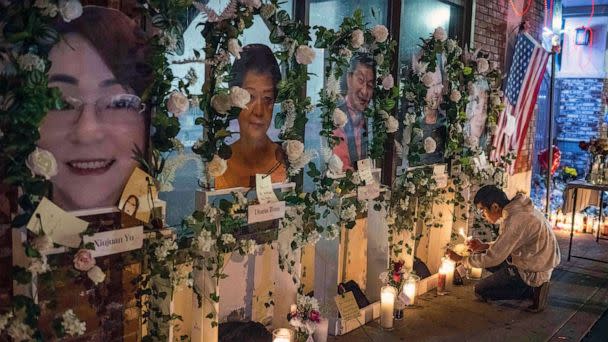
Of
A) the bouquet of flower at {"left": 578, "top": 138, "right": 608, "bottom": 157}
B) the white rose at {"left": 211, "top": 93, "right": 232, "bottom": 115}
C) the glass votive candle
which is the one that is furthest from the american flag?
the white rose at {"left": 211, "top": 93, "right": 232, "bottom": 115}

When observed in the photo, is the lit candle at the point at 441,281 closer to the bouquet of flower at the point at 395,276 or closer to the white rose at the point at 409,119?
Answer: the bouquet of flower at the point at 395,276

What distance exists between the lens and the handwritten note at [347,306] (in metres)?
4.20

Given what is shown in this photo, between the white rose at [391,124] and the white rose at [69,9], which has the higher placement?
the white rose at [69,9]

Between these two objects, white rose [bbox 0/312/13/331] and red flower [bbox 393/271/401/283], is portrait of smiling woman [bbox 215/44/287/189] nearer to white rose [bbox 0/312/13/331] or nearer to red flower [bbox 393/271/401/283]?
white rose [bbox 0/312/13/331]

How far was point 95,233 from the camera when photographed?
2781 millimetres

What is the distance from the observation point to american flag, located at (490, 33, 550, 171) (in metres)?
6.66

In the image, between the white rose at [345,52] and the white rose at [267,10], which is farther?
the white rose at [345,52]

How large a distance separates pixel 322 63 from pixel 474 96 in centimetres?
219

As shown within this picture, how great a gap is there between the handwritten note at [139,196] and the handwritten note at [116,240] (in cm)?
8

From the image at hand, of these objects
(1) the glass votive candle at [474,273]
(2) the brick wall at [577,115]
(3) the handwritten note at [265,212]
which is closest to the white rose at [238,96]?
(3) the handwritten note at [265,212]

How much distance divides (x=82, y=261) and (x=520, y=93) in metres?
5.58

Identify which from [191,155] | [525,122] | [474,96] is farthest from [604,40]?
[191,155]

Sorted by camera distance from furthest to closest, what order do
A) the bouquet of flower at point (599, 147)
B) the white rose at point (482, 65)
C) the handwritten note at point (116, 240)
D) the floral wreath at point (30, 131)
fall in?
the bouquet of flower at point (599, 147)
the white rose at point (482, 65)
the handwritten note at point (116, 240)
the floral wreath at point (30, 131)

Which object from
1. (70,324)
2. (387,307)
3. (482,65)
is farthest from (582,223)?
(70,324)
